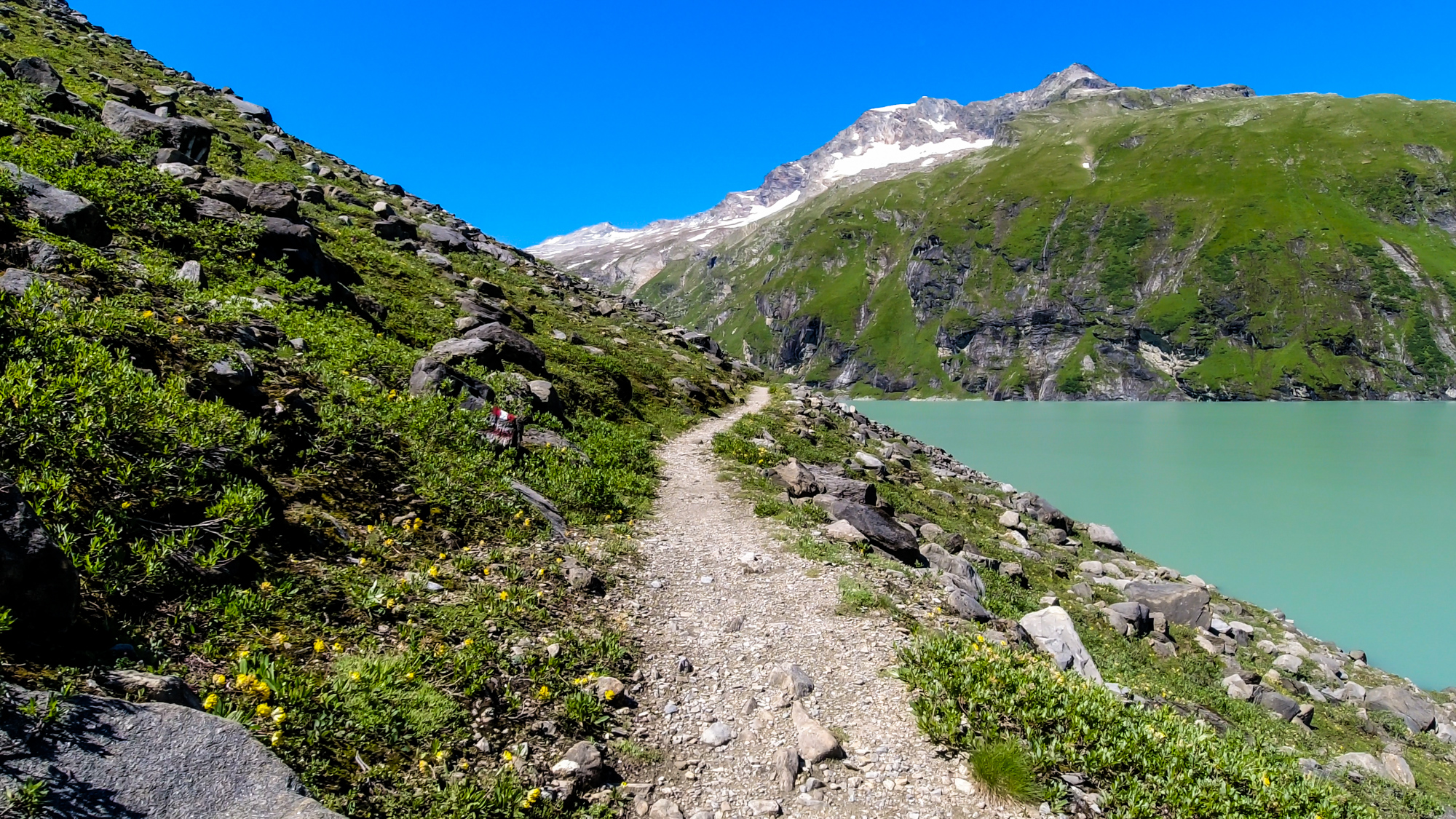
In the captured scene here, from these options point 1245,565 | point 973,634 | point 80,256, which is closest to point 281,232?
point 80,256

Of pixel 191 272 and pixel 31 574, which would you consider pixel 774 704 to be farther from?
pixel 191 272

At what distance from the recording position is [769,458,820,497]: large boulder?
720 inches

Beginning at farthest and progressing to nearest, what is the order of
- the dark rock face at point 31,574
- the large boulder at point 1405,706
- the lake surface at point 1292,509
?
1. the lake surface at point 1292,509
2. the large boulder at point 1405,706
3. the dark rock face at point 31,574

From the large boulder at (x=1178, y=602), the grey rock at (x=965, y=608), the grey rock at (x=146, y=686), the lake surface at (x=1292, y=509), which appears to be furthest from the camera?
the lake surface at (x=1292, y=509)

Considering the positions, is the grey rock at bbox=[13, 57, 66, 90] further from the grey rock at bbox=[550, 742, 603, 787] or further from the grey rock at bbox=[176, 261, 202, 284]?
the grey rock at bbox=[550, 742, 603, 787]

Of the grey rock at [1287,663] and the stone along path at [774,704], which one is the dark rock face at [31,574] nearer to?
the stone along path at [774,704]

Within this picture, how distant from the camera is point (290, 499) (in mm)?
8875

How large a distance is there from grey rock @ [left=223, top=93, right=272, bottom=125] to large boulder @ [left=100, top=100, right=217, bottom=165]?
22027mm

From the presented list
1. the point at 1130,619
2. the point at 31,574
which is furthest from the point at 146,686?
the point at 1130,619

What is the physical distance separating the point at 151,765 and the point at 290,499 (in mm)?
5078

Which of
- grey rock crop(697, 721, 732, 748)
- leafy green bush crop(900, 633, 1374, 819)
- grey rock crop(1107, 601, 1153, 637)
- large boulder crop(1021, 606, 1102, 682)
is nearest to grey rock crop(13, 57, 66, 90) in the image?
grey rock crop(697, 721, 732, 748)

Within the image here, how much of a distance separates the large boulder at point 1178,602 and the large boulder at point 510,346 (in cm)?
2132

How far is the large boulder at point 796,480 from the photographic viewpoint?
60.0 feet

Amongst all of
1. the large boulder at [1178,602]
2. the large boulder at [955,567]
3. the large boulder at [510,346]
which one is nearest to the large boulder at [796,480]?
the large boulder at [955,567]
